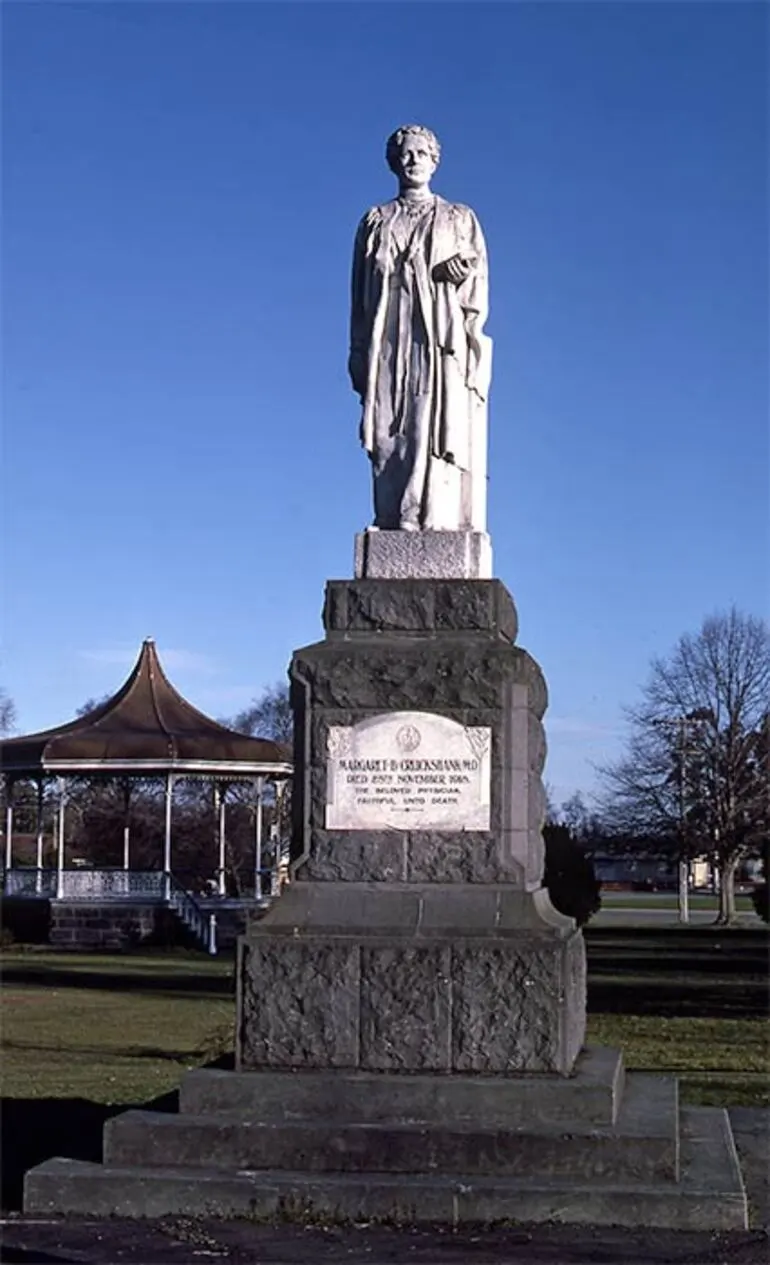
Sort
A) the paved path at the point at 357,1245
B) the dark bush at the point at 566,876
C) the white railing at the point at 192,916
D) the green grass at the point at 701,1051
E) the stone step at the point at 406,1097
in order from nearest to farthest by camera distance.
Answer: the paved path at the point at 357,1245, the stone step at the point at 406,1097, the green grass at the point at 701,1051, the dark bush at the point at 566,876, the white railing at the point at 192,916

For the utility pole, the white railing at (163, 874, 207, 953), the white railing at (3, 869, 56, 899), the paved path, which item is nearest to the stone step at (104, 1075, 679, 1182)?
the paved path

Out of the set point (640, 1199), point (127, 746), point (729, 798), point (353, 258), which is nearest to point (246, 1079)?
point (640, 1199)

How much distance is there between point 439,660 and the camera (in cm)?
965

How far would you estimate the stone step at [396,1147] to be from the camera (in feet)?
27.7

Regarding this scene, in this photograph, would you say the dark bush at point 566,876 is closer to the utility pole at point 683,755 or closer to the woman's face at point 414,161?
the utility pole at point 683,755

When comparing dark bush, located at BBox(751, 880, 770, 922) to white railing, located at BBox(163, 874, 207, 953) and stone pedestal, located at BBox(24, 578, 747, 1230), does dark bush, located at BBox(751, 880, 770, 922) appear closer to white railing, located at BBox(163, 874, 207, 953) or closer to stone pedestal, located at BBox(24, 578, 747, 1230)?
white railing, located at BBox(163, 874, 207, 953)

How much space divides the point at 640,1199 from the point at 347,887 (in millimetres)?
2203

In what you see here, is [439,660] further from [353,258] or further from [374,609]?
[353,258]

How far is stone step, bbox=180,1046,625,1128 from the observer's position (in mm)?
8734

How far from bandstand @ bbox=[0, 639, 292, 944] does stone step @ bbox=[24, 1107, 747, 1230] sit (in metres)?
30.4

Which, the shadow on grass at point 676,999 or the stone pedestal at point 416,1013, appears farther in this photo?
the shadow on grass at point 676,999

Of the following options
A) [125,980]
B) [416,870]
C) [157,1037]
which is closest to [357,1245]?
[416,870]

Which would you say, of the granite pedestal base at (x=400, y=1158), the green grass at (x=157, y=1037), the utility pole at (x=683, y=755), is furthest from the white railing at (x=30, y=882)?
the granite pedestal base at (x=400, y=1158)

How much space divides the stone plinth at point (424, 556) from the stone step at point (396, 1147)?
2.89 m
